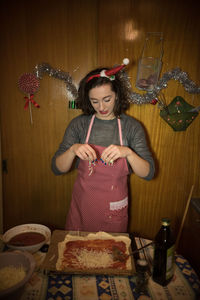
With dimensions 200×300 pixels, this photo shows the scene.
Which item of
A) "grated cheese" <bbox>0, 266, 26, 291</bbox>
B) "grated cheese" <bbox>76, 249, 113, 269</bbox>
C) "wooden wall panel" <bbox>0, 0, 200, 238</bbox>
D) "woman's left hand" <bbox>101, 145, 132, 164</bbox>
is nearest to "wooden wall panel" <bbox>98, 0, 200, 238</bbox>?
"wooden wall panel" <bbox>0, 0, 200, 238</bbox>

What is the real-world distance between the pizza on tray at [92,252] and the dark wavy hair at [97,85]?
0.99 m

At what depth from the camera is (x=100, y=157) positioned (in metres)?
1.68

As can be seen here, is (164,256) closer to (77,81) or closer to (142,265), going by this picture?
(142,265)

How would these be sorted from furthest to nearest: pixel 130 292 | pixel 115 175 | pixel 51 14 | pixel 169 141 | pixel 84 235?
pixel 169 141, pixel 51 14, pixel 115 175, pixel 84 235, pixel 130 292

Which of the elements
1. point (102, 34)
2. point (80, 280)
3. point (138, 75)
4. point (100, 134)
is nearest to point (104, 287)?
point (80, 280)

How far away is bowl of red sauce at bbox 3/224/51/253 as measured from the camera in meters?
1.14

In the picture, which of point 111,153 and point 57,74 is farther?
point 57,74

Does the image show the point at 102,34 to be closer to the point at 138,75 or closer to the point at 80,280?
the point at 138,75

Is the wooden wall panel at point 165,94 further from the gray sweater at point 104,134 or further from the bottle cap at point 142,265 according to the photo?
the bottle cap at point 142,265

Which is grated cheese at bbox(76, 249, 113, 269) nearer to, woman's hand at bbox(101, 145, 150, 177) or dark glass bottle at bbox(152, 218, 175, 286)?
dark glass bottle at bbox(152, 218, 175, 286)

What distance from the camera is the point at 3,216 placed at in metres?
2.37

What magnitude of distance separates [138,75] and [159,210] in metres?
1.45

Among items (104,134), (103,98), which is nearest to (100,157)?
(104,134)

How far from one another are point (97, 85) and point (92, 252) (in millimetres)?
1113
